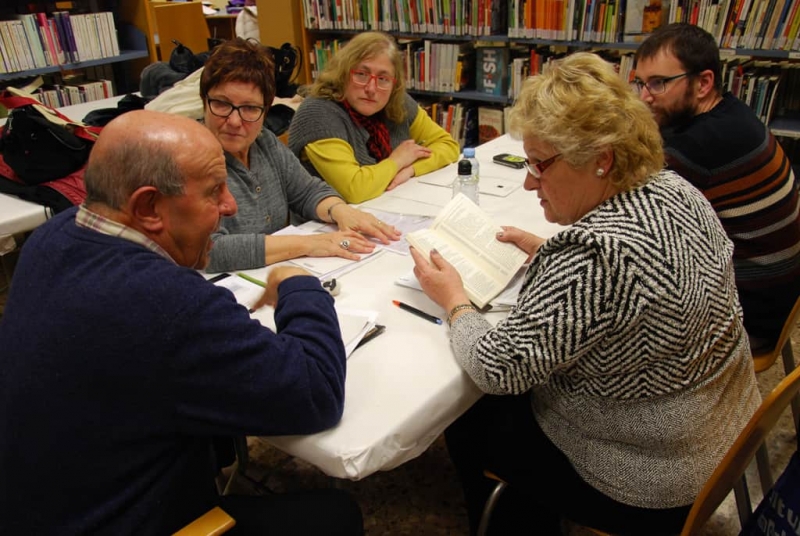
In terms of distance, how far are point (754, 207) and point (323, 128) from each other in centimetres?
137

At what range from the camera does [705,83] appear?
6.15 feet

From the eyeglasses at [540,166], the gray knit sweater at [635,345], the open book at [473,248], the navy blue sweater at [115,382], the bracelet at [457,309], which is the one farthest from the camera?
the open book at [473,248]

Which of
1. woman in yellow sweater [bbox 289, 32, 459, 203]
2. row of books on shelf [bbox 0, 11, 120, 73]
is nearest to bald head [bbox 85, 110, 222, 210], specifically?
woman in yellow sweater [bbox 289, 32, 459, 203]

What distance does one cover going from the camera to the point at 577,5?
345 centimetres

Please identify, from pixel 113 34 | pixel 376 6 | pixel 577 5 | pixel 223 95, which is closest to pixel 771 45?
pixel 577 5

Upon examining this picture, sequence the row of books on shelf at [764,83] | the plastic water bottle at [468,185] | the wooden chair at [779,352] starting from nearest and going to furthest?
the wooden chair at [779,352]
the plastic water bottle at [468,185]
the row of books on shelf at [764,83]

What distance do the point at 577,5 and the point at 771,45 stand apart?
102 centimetres

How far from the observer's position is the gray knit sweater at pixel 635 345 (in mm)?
985

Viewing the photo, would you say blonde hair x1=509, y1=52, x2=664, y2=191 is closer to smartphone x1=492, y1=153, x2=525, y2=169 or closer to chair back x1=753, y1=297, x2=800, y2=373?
chair back x1=753, y1=297, x2=800, y2=373

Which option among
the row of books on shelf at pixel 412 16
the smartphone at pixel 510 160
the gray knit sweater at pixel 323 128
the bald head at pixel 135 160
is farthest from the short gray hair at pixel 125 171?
the row of books on shelf at pixel 412 16

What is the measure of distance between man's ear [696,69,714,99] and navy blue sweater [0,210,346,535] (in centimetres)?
160

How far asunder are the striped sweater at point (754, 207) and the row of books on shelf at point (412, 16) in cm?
244

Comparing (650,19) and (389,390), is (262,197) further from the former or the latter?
(650,19)

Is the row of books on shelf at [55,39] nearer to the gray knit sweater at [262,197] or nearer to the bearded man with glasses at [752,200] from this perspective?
the gray knit sweater at [262,197]
